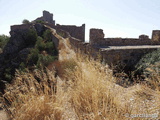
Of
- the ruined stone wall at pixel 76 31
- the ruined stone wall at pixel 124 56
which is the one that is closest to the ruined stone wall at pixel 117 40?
the ruined stone wall at pixel 124 56

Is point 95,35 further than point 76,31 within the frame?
No

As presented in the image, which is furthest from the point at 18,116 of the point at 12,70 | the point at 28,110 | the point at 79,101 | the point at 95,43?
the point at 12,70

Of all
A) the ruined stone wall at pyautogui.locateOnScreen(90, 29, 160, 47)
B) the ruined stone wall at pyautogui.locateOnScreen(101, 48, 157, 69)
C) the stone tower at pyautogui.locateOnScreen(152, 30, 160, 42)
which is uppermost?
the stone tower at pyautogui.locateOnScreen(152, 30, 160, 42)

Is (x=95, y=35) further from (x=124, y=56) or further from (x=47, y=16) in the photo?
(x=47, y=16)

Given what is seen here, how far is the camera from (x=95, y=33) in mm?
5754

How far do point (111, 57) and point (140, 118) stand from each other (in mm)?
3061

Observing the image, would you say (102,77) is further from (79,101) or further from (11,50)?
(11,50)

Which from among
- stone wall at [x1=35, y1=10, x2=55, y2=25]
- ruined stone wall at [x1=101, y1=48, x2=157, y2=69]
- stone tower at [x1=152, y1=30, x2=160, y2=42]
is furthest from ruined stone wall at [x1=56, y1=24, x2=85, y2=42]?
ruined stone wall at [x1=101, y1=48, x2=157, y2=69]

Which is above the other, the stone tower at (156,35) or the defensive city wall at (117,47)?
the stone tower at (156,35)

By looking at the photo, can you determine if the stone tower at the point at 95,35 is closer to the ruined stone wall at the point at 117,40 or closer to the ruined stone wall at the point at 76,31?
the ruined stone wall at the point at 117,40

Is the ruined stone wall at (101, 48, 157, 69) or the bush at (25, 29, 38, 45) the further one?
the bush at (25, 29, 38, 45)

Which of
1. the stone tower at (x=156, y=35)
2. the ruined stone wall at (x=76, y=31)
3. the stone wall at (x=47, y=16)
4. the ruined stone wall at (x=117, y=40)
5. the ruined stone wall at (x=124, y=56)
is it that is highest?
the stone wall at (x=47, y=16)

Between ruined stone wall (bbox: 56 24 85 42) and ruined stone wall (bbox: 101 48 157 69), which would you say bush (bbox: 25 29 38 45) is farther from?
ruined stone wall (bbox: 101 48 157 69)

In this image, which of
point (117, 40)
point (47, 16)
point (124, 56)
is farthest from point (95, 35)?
point (47, 16)
